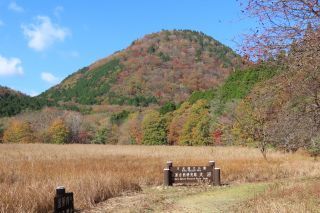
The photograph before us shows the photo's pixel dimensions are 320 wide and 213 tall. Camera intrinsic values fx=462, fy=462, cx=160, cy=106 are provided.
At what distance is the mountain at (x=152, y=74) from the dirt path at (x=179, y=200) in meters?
111

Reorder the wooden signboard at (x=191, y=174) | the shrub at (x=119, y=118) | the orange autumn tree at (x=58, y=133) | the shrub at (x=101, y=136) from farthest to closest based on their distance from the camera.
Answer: the shrub at (x=119, y=118) < the orange autumn tree at (x=58, y=133) < the shrub at (x=101, y=136) < the wooden signboard at (x=191, y=174)

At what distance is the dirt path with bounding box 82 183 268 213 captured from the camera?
1116 centimetres

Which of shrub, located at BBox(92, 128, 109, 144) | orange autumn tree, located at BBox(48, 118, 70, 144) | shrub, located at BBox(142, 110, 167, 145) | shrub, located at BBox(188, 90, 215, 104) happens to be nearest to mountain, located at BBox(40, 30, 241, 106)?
shrub, located at BBox(188, 90, 215, 104)

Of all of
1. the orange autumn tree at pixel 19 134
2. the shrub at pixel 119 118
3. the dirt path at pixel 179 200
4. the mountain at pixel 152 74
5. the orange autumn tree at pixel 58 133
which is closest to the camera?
the dirt path at pixel 179 200

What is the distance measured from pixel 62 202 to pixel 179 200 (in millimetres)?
6164

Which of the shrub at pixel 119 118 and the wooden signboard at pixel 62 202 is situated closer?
the wooden signboard at pixel 62 202

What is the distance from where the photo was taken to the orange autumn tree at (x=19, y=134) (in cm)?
7962

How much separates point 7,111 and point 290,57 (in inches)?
4786

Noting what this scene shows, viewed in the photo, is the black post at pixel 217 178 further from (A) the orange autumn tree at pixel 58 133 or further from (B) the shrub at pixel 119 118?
(B) the shrub at pixel 119 118

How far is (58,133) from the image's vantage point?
81.2m

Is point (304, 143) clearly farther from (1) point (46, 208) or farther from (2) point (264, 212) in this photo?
(1) point (46, 208)

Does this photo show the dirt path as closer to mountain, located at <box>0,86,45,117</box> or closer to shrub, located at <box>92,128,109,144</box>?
shrub, located at <box>92,128,109,144</box>

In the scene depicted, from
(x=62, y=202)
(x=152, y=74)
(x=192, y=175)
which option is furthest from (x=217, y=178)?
(x=152, y=74)

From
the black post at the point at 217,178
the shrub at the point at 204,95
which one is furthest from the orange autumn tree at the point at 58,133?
the black post at the point at 217,178
